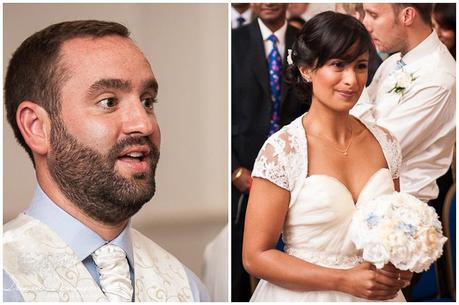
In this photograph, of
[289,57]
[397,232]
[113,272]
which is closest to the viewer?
[397,232]

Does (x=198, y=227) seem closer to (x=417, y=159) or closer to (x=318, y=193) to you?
(x=318, y=193)

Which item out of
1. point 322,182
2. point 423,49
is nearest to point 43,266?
point 322,182

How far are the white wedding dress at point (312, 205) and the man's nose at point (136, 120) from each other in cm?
35

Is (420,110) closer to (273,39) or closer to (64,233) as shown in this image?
(273,39)

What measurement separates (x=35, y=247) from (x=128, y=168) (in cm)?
35

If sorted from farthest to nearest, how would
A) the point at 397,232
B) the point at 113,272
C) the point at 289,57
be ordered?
the point at 289,57 < the point at 113,272 < the point at 397,232

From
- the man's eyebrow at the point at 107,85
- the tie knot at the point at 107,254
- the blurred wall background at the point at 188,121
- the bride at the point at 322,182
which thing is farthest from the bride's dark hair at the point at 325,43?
the tie knot at the point at 107,254

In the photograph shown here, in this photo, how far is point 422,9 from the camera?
2354mm

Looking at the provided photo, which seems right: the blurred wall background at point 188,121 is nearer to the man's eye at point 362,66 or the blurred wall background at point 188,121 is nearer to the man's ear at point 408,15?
the man's eye at point 362,66

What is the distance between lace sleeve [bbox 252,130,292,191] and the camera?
2197mm

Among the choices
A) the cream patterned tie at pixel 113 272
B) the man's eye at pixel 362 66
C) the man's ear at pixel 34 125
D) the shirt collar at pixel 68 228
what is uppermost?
the man's eye at pixel 362 66

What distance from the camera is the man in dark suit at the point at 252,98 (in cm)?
231

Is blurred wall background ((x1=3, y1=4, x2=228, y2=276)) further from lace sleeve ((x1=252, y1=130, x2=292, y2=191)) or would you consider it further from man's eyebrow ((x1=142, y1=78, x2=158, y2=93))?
lace sleeve ((x1=252, y1=130, x2=292, y2=191))

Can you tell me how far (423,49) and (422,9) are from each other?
0.42 ft
